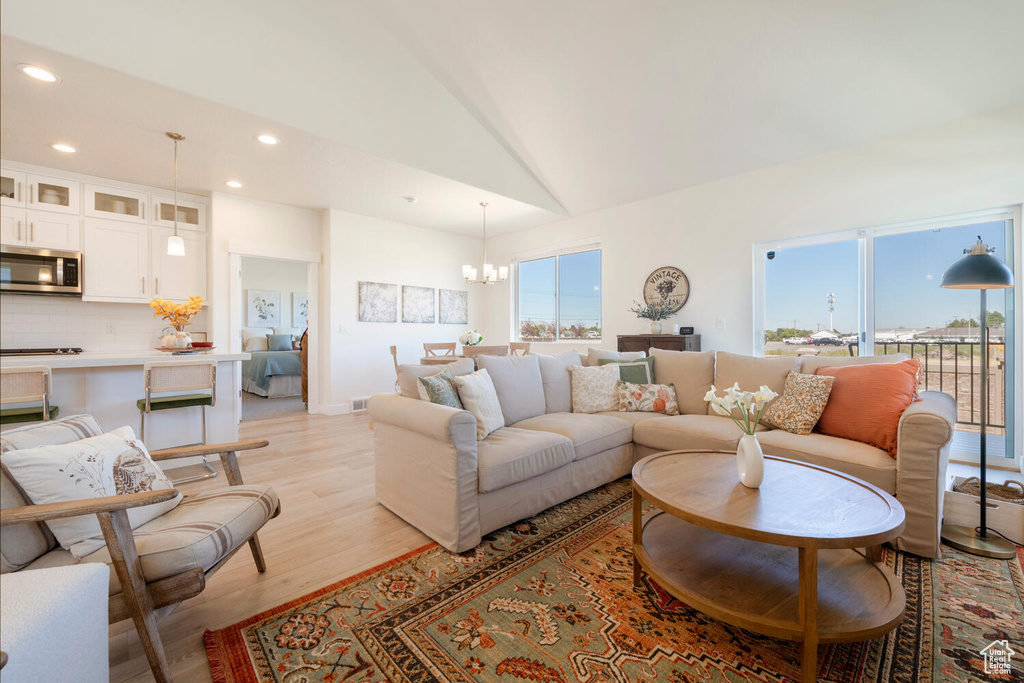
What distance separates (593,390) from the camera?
324cm

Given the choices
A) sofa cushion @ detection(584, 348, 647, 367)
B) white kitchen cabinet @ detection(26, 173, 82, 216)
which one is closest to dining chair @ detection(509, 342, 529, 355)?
sofa cushion @ detection(584, 348, 647, 367)

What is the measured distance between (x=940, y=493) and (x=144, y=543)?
123 inches

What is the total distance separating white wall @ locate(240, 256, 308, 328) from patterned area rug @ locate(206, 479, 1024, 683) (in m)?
8.08

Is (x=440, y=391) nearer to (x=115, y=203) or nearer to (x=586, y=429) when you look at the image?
(x=586, y=429)

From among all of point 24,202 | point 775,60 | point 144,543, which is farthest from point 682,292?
point 24,202

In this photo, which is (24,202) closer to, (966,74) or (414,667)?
(414,667)

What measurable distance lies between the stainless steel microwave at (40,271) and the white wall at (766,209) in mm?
5352

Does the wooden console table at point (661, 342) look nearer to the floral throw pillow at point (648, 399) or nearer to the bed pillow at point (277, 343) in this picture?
the floral throw pillow at point (648, 399)

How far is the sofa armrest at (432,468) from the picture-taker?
196 cm

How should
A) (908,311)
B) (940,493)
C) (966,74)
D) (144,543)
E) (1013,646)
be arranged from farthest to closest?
(908,311), (966,74), (940,493), (1013,646), (144,543)

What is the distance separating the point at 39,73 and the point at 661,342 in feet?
17.4

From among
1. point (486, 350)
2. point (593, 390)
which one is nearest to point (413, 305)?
point (486, 350)

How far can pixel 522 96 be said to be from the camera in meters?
3.85

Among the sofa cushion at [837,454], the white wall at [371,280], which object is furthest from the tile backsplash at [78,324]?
the sofa cushion at [837,454]
